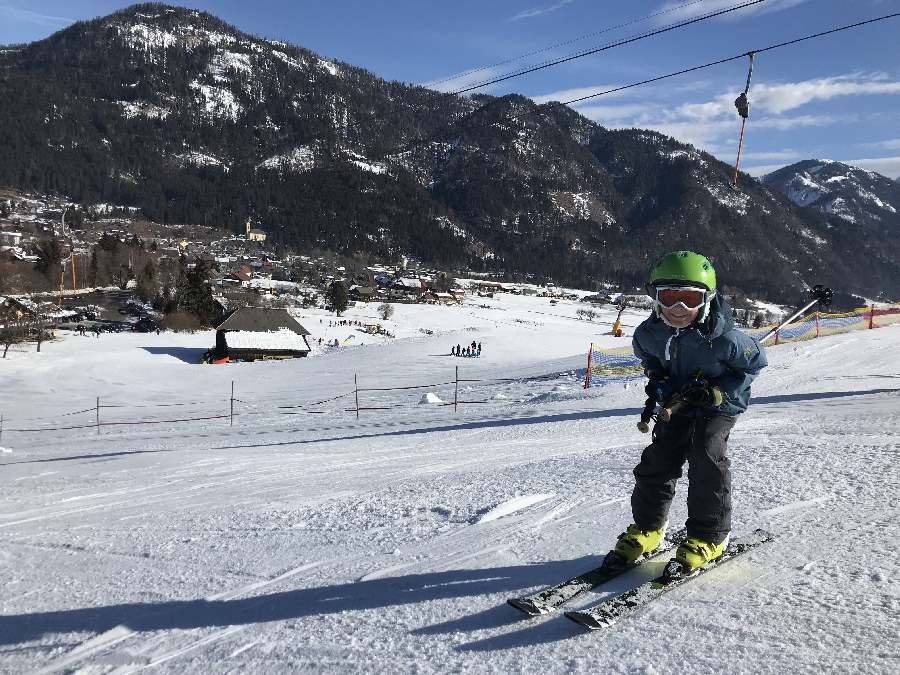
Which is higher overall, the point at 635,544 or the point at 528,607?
the point at 635,544

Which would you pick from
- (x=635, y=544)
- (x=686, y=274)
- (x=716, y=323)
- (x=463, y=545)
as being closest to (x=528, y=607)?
(x=635, y=544)

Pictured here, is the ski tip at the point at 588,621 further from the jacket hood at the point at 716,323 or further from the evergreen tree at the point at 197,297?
the evergreen tree at the point at 197,297

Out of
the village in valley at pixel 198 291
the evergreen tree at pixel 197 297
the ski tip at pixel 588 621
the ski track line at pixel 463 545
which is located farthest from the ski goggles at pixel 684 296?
the evergreen tree at pixel 197 297

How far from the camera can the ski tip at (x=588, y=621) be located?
2285 millimetres

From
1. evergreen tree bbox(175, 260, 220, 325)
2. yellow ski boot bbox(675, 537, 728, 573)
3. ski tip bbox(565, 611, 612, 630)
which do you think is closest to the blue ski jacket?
yellow ski boot bbox(675, 537, 728, 573)

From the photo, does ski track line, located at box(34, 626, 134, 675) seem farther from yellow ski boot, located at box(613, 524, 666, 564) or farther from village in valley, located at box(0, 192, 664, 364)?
village in valley, located at box(0, 192, 664, 364)

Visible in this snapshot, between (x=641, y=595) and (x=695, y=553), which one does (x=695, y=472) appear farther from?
(x=641, y=595)

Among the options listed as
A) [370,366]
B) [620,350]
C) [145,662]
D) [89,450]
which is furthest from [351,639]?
[370,366]

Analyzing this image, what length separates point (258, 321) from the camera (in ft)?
158

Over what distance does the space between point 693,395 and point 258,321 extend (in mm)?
48971

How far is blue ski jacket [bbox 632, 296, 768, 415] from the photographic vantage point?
2.71 m

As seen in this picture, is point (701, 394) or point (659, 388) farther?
point (659, 388)

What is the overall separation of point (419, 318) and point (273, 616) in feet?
256

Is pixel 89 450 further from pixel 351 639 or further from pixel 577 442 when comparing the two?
pixel 351 639
